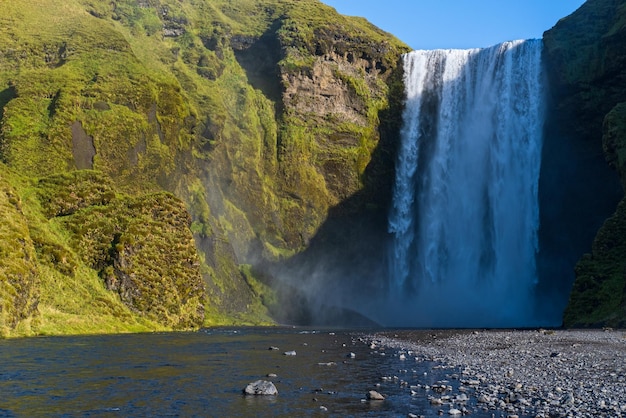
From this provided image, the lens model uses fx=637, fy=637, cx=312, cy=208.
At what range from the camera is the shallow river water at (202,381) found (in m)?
17.2

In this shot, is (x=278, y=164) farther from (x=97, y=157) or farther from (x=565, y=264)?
(x=565, y=264)

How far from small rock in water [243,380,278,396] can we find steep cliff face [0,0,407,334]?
1172 inches

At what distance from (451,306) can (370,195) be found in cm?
2201

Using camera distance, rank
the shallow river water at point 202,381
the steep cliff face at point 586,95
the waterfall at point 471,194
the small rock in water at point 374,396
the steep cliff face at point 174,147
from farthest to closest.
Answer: the waterfall at point 471,194 < the steep cliff face at point 586,95 < the steep cliff face at point 174,147 < the small rock in water at point 374,396 < the shallow river water at point 202,381

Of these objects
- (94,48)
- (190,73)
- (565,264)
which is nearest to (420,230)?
(565,264)

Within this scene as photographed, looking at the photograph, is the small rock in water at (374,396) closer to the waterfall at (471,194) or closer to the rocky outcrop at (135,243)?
the rocky outcrop at (135,243)

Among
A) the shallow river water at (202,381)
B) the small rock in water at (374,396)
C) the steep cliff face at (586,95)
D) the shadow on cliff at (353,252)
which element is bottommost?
the shallow river water at (202,381)

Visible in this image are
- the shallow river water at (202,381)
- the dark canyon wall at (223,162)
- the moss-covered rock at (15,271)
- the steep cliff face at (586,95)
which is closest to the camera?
the shallow river water at (202,381)

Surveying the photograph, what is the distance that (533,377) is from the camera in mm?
21500

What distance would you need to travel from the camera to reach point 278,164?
101 meters

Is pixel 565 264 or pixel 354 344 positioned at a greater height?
pixel 565 264

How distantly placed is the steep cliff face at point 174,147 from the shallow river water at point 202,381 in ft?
58.8

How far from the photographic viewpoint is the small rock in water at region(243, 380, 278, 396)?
64.2ft

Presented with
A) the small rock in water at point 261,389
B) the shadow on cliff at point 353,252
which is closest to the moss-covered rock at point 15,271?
the small rock in water at point 261,389
